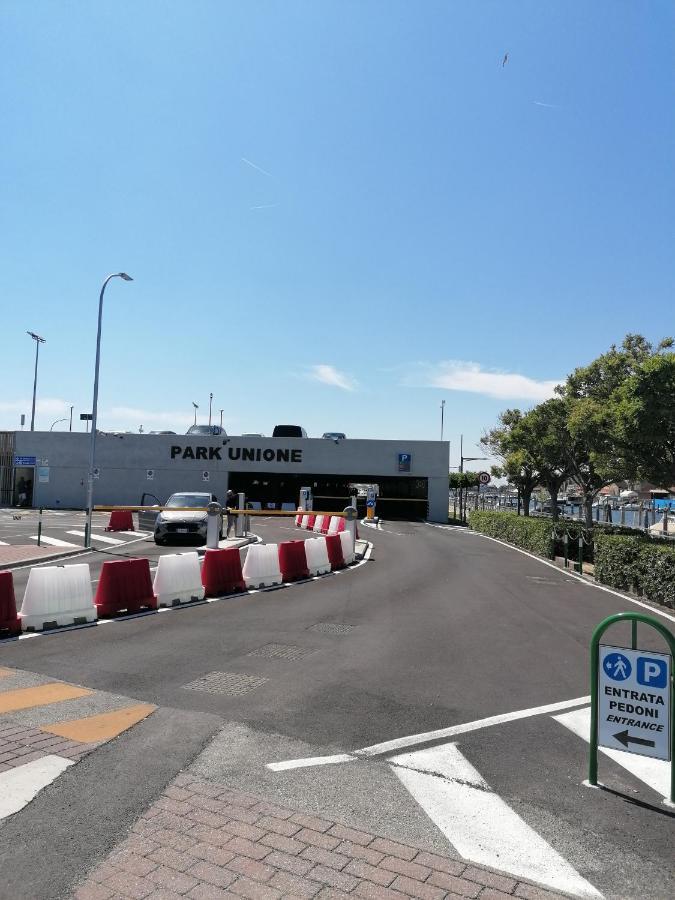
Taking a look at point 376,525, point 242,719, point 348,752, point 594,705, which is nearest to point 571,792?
point 594,705

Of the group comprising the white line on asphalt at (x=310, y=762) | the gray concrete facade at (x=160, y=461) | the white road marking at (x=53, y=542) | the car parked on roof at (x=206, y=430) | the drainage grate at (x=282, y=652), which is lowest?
the white road marking at (x=53, y=542)

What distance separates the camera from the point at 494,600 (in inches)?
539

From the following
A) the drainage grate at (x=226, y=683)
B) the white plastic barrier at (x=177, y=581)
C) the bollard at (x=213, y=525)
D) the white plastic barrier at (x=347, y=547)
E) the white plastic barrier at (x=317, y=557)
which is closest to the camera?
the drainage grate at (x=226, y=683)

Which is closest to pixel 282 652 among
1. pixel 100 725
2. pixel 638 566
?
pixel 100 725

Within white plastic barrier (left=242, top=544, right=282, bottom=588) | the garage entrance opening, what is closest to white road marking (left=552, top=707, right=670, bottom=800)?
white plastic barrier (left=242, top=544, right=282, bottom=588)

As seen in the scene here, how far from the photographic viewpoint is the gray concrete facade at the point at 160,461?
4778 centimetres

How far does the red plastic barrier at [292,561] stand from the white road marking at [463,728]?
9.01m

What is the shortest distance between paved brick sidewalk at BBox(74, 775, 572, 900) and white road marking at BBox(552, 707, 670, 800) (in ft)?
6.44

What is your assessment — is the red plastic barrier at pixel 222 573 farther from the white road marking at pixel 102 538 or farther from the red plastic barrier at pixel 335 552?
the white road marking at pixel 102 538

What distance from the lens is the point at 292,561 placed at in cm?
1564

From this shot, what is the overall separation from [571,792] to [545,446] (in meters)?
25.1

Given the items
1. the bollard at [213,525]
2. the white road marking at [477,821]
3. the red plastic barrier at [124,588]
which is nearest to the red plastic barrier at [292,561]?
the bollard at [213,525]

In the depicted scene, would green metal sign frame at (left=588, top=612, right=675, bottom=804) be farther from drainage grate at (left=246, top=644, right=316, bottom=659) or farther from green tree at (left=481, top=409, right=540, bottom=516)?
green tree at (left=481, top=409, right=540, bottom=516)

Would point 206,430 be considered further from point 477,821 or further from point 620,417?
point 477,821
